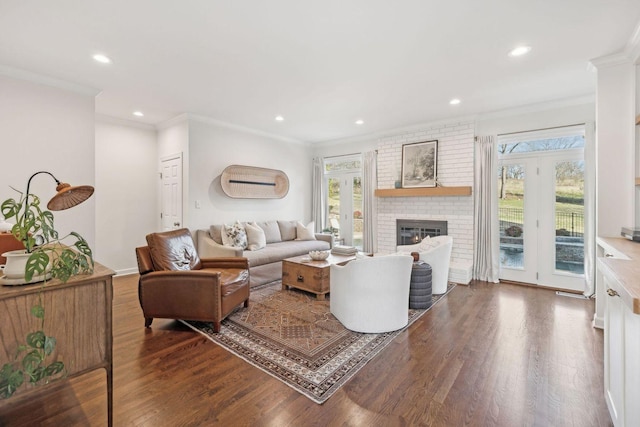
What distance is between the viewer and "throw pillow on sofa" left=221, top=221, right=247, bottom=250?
4.54m

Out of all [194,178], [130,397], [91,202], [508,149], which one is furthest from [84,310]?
[508,149]

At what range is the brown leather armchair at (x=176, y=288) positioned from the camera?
8.87 feet

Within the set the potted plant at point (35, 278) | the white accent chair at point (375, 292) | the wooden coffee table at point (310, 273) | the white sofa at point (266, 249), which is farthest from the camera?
the white sofa at point (266, 249)

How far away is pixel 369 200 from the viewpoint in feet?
19.4

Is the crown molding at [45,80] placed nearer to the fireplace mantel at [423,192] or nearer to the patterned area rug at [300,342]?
the patterned area rug at [300,342]

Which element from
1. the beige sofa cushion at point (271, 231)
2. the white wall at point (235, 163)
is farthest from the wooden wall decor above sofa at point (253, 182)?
the beige sofa cushion at point (271, 231)

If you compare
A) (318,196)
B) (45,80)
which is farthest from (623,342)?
(318,196)

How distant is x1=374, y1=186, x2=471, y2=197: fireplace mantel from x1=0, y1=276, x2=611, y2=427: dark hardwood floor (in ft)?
7.54

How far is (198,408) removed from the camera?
1.72 meters

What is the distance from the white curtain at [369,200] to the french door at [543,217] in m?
2.15

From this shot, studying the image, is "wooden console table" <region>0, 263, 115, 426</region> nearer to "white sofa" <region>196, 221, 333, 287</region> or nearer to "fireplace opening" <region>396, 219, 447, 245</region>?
"white sofa" <region>196, 221, 333, 287</region>

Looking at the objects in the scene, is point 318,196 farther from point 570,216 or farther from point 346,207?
point 570,216

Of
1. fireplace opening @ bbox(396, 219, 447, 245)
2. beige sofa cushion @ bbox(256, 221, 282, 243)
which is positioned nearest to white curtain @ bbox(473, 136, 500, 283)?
fireplace opening @ bbox(396, 219, 447, 245)

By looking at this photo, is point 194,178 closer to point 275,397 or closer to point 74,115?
point 74,115
